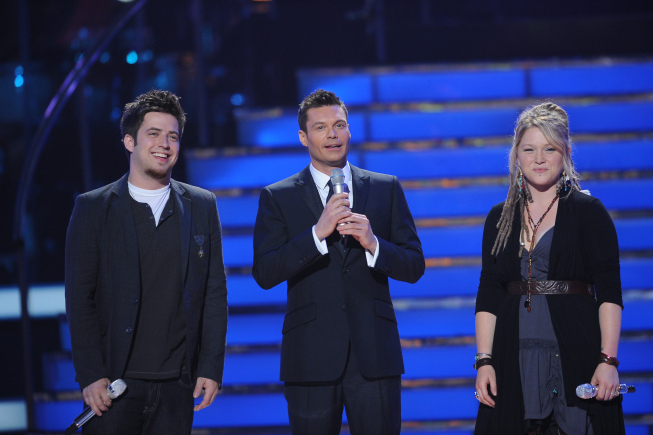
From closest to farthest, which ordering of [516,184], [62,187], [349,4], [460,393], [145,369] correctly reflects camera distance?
[145,369] < [516,184] < [460,393] < [62,187] < [349,4]

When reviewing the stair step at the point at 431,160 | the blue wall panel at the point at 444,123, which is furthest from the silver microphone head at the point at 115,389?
the blue wall panel at the point at 444,123

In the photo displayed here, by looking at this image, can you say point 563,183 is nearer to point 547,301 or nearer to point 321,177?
point 547,301

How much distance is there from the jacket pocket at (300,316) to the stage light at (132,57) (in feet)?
8.86

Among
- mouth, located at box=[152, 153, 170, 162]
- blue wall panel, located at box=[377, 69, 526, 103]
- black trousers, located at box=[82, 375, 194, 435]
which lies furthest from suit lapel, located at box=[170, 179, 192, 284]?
blue wall panel, located at box=[377, 69, 526, 103]

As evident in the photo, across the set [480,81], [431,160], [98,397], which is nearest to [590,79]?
[480,81]

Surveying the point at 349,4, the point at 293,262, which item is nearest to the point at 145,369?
the point at 293,262

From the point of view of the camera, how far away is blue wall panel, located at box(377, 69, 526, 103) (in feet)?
14.0

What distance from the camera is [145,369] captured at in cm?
210

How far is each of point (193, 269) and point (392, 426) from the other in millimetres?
807

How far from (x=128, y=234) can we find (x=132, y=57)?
252cm

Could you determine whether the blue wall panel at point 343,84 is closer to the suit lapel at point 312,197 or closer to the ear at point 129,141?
the suit lapel at point 312,197

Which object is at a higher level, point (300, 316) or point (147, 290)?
point (147, 290)

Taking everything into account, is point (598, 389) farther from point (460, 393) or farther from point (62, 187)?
point (62, 187)

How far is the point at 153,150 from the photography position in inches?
87.0
